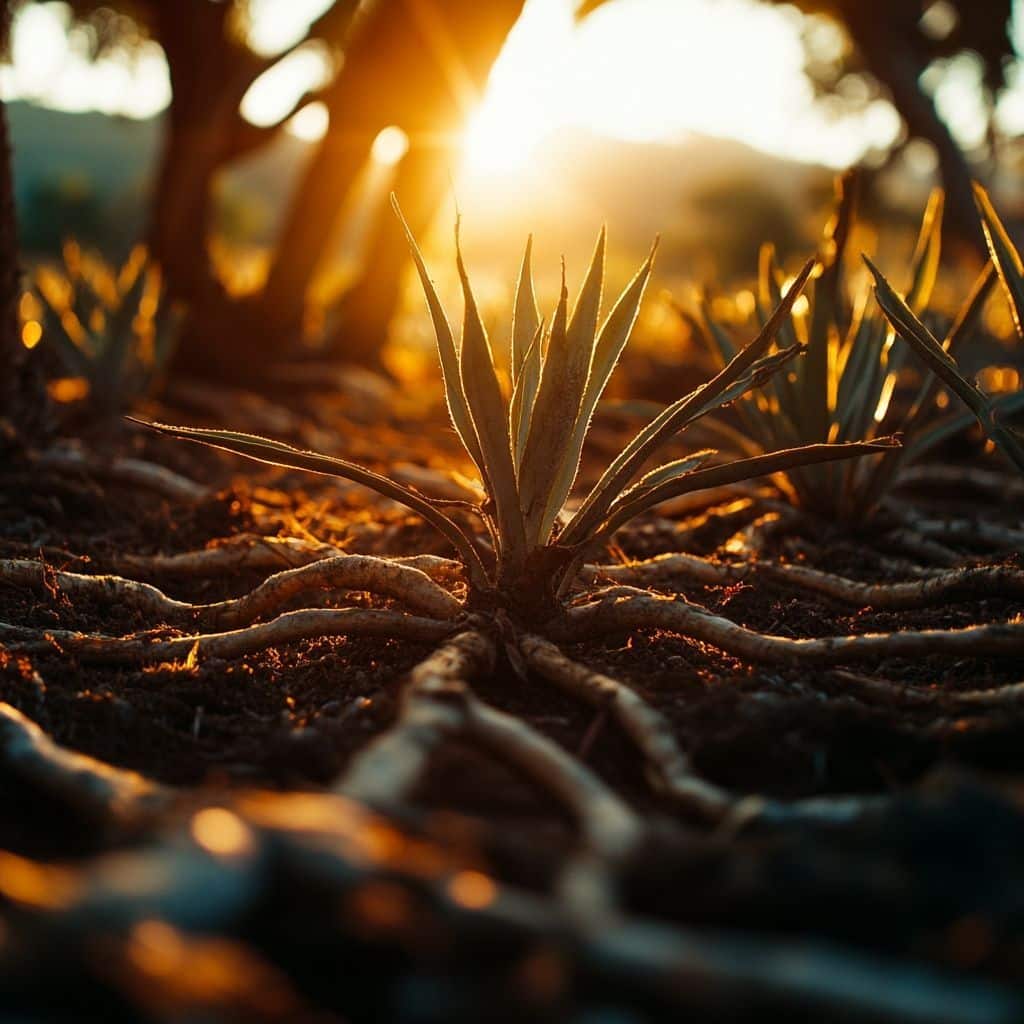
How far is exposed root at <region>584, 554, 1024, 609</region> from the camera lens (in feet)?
6.59

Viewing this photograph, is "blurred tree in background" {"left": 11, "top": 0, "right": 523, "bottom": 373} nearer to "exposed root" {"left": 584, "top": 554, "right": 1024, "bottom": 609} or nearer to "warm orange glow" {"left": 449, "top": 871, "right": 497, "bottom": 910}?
"exposed root" {"left": 584, "top": 554, "right": 1024, "bottom": 609}

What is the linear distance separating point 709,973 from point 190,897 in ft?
1.37

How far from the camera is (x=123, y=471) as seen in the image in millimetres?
3592

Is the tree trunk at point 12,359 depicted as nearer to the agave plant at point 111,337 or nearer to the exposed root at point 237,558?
the agave plant at point 111,337

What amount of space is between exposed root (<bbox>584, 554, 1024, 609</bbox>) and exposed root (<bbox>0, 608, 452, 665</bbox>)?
1.88 feet

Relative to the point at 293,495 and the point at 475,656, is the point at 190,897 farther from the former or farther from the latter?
the point at 293,495

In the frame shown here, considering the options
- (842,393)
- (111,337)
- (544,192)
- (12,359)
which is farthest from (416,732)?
(544,192)

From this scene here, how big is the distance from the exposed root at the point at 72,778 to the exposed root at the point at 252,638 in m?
0.42

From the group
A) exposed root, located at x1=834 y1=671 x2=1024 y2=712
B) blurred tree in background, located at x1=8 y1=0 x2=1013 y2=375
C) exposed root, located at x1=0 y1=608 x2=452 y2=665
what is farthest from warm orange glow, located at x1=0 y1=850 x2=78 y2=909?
blurred tree in background, located at x1=8 y1=0 x2=1013 y2=375

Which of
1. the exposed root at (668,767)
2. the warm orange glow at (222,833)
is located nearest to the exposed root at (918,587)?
the exposed root at (668,767)

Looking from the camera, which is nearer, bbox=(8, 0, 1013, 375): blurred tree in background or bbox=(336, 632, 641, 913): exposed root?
bbox=(336, 632, 641, 913): exposed root

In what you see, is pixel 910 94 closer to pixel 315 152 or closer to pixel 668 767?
pixel 315 152

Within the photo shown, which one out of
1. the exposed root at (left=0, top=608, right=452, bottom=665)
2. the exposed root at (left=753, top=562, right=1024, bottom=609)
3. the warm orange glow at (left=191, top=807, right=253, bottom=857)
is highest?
the exposed root at (left=753, top=562, right=1024, bottom=609)

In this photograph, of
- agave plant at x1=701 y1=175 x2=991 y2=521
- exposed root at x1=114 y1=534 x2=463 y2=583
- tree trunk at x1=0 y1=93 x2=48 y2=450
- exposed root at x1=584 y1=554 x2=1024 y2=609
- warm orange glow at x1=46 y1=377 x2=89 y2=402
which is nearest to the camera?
exposed root at x1=584 y1=554 x2=1024 y2=609
